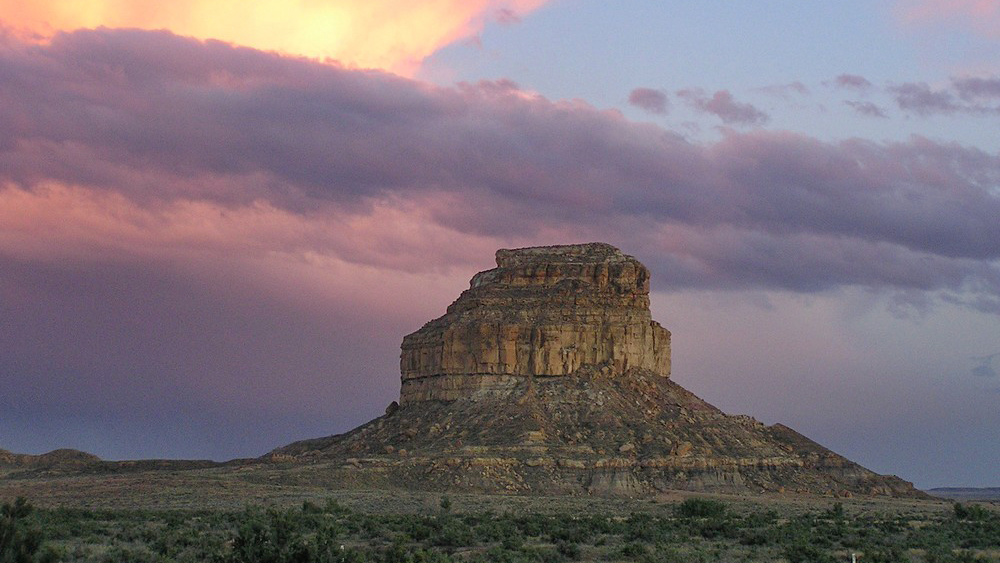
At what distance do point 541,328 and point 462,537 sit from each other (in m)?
60.6

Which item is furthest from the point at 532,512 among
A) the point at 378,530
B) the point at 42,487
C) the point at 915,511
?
the point at 42,487

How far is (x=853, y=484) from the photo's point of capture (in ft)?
344

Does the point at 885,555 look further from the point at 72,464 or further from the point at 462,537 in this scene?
the point at 72,464

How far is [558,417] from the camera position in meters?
101

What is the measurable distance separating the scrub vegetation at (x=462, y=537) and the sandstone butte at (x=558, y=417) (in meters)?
22.8

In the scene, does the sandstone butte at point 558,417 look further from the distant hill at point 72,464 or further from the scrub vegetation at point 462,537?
the scrub vegetation at point 462,537

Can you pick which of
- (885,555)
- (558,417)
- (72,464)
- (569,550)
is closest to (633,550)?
(569,550)

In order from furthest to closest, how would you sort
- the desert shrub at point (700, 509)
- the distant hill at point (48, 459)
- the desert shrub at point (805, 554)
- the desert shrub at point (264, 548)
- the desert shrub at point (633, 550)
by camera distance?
the distant hill at point (48, 459), the desert shrub at point (700, 509), the desert shrub at point (633, 550), the desert shrub at point (805, 554), the desert shrub at point (264, 548)

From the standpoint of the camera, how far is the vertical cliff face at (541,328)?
353 ft

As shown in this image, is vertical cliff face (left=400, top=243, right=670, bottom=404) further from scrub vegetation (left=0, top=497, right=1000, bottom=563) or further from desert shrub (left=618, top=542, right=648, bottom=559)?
desert shrub (left=618, top=542, right=648, bottom=559)

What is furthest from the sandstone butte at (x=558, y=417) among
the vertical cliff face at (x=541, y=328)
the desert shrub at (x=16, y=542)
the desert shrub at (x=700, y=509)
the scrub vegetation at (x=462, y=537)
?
the desert shrub at (x=16, y=542)

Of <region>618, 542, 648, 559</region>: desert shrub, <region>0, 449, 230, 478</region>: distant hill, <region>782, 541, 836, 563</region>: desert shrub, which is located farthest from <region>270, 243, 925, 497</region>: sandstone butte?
<region>782, 541, 836, 563</region>: desert shrub

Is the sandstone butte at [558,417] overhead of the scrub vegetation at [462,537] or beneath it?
overhead

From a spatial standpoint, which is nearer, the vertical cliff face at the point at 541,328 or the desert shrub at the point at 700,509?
the desert shrub at the point at 700,509
